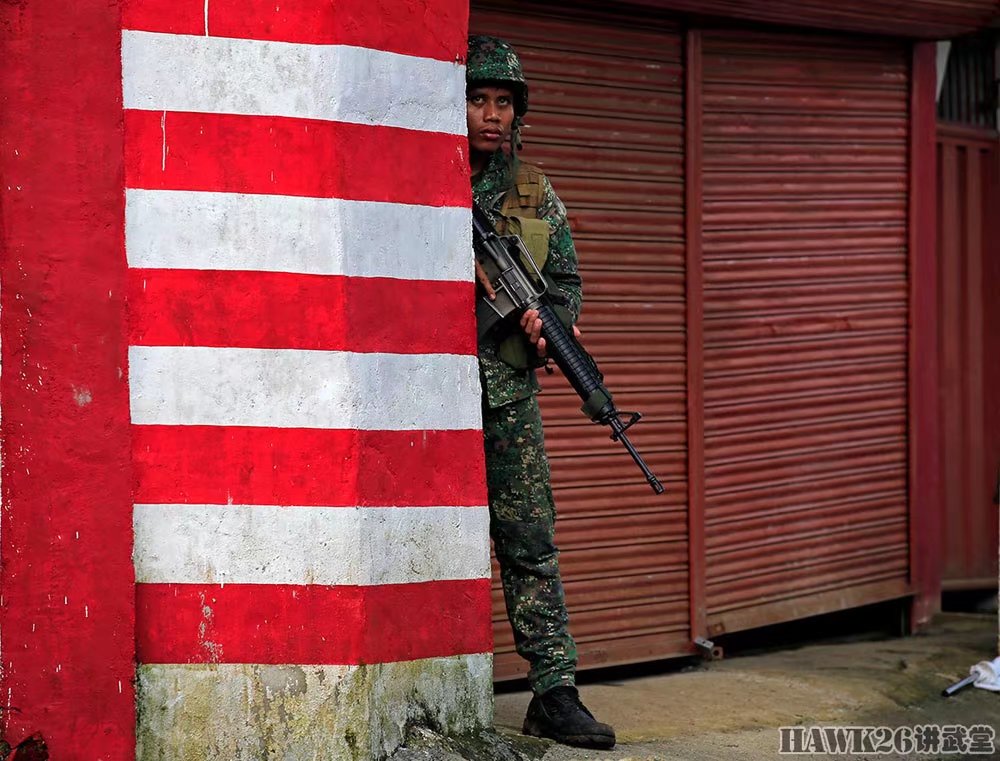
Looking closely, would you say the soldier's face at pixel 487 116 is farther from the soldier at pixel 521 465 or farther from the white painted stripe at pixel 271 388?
the white painted stripe at pixel 271 388

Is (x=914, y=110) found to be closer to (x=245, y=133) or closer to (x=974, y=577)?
(x=974, y=577)

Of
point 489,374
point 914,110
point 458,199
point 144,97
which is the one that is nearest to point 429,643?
point 489,374

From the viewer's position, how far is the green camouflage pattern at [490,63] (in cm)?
455

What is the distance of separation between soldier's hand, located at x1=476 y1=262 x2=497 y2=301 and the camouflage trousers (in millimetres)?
335

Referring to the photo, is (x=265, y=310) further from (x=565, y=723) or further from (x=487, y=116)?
(x=565, y=723)

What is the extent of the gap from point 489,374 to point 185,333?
967 mm

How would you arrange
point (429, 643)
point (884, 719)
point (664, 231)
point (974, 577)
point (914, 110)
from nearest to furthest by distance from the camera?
point (429, 643)
point (884, 719)
point (664, 231)
point (914, 110)
point (974, 577)

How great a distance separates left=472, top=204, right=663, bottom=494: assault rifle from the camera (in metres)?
4.52

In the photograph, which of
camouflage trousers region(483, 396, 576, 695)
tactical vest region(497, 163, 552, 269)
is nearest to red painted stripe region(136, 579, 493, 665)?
camouflage trousers region(483, 396, 576, 695)

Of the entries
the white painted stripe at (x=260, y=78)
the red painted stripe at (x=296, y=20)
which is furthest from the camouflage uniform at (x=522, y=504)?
the white painted stripe at (x=260, y=78)

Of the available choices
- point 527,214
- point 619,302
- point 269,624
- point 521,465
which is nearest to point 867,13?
point 619,302

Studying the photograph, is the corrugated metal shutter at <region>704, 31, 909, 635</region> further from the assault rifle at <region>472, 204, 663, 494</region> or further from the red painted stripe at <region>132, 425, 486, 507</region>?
the red painted stripe at <region>132, 425, 486, 507</region>

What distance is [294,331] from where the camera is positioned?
4.02m

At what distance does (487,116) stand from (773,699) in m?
2.49
